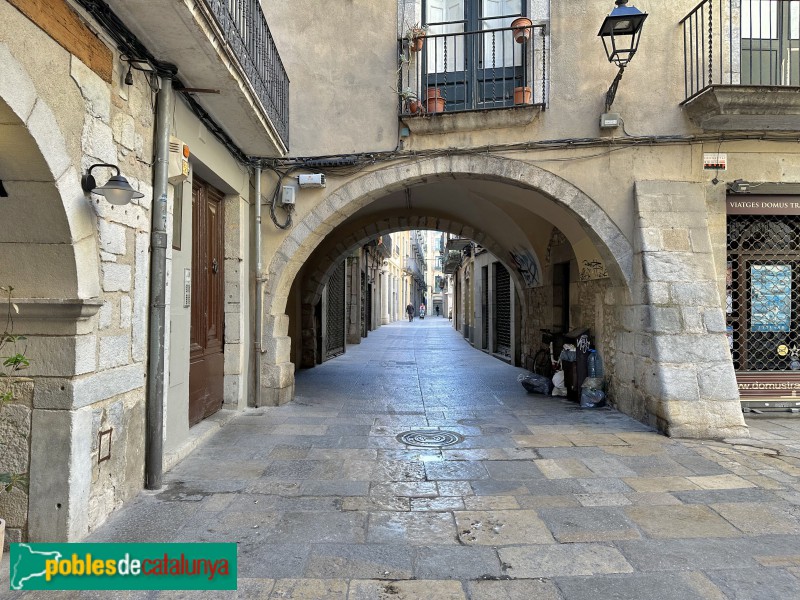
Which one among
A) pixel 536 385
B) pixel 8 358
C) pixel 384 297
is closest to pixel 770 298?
pixel 536 385

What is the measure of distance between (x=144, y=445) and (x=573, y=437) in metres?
3.76

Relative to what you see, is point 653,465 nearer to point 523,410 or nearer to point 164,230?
point 523,410

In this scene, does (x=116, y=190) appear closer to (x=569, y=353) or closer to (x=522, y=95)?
(x=522, y=95)

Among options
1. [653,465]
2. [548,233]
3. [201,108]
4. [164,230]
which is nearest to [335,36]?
[201,108]

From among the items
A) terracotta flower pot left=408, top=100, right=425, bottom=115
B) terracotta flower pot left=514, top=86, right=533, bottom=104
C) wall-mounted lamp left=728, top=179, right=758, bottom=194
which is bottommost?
wall-mounted lamp left=728, top=179, right=758, bottom=194

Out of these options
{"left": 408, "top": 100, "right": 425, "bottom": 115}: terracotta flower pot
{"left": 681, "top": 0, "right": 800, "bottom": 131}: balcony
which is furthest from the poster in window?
{"left": 408, "top": 100, "right": 425, "bottom": 115}: terracotta flower pot

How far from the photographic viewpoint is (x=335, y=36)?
20.6 ft

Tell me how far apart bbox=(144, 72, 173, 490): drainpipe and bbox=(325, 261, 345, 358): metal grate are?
7.97 m

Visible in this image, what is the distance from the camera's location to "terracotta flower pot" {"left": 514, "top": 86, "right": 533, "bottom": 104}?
591 centimetres

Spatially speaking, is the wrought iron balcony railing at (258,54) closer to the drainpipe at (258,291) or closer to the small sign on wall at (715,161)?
the drainpipe at (258,291)

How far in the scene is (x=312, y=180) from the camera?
6.06m

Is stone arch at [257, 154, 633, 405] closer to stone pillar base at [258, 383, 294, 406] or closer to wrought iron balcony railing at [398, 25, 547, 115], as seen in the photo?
stone pillar base at [258, 383, 294, 406]

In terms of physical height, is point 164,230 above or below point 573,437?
above

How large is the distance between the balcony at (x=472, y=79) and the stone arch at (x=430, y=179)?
1.50 feet
